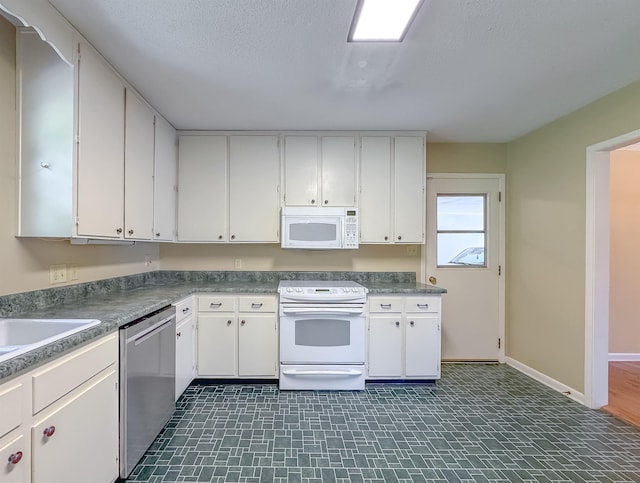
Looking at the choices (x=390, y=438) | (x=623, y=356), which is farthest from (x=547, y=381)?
(x=390, y=438)

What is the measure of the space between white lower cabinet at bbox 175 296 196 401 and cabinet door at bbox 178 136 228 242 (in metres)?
0.72

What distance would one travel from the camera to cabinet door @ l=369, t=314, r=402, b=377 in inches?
110

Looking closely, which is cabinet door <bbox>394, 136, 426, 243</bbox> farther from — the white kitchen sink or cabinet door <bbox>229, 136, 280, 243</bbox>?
the white kitchen sink

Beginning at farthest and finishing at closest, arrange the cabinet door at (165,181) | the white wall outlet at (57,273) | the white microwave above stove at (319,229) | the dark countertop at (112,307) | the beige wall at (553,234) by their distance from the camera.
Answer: the white microwave above stove at (319,229), the cabinet door at (165,181), the beige wall at (553,234), the white wall outlet at (57,273), the dark countertop at (112,307)

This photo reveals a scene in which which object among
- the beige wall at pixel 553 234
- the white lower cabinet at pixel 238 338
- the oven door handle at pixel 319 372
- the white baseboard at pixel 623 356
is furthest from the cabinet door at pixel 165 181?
the white baseboard at pixel 623 356

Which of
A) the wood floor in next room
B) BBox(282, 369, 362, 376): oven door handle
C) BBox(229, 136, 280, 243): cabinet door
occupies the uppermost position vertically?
BBox(229, 136, 280, 243): cabinet door

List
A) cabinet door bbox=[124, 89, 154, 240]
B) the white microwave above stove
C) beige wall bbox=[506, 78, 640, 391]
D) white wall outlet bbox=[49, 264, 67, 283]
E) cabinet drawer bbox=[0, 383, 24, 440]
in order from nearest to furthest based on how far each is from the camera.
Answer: cabinet drawer bbox=[0, 383, 24, 440] → white wall outlet bbox=[49, 264, 67, 283] → cabinet door bbox=[124, 89, 154, 240] → beige wall bbox=[506, 78, 640, 391] → the white microwave above stove

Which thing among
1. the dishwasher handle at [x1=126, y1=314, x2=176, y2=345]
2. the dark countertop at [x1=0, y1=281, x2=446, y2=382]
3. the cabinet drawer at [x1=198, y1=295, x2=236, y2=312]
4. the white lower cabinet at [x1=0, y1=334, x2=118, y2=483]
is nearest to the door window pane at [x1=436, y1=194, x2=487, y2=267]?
the dark countertop at [x1=0, y1=281, x2=446, y2=382]

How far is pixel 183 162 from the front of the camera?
9.98 ft

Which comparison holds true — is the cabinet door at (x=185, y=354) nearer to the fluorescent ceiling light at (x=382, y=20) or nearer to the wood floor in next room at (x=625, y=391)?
the fluorescent ceiling light at (x=382, y=20)

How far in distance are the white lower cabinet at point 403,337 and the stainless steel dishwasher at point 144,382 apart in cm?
163

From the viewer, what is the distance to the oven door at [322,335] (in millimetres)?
2707

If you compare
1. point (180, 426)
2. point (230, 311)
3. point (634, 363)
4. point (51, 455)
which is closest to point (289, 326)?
point (230, 311)

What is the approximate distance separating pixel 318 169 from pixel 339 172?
8.2 inches
